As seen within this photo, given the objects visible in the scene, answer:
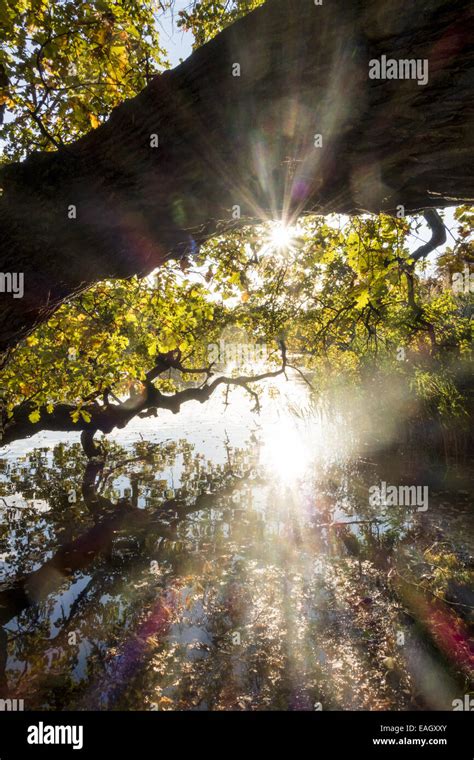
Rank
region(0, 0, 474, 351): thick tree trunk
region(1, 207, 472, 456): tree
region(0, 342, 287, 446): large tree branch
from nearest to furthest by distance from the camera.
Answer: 1. region(0, 0, 474, 351): thick tree trunk
2. region(1, 207, 472, 456): tree
3. region(0, 342, 287, 446): large tree branch

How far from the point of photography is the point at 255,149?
234 cm

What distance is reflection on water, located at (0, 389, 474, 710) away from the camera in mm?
5113

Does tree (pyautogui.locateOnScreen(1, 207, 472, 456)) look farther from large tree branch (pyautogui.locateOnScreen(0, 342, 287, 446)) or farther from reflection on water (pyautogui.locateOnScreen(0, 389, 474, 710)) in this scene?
reflection on water (pyautogui.locateOnScreen(0, 389, 474, 710))

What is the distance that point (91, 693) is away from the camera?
505 centimetres

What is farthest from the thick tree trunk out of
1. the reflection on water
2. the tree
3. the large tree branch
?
the large tree branch

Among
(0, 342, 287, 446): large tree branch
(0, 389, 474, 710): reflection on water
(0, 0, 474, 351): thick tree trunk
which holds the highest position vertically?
(0, 0, 474, 351): thick tree trunk

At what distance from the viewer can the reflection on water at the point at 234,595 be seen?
5113mm

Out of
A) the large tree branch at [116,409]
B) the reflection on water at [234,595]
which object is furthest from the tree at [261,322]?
the reflection on water at [234,595]

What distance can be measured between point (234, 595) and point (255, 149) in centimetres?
725

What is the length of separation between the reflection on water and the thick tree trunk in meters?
5.32

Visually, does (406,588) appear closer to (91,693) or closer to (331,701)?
(331,701)

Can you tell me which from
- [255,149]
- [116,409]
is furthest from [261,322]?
[255,149]
